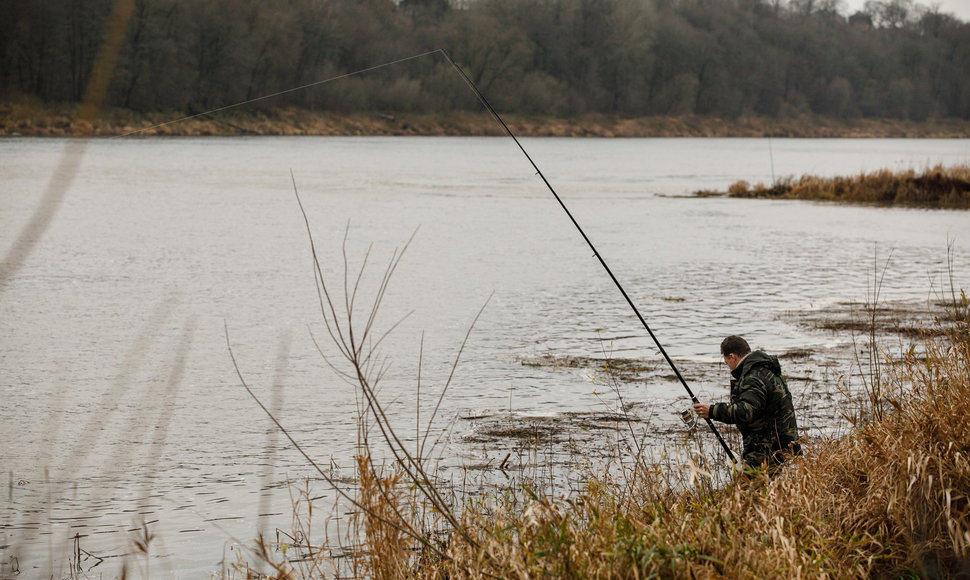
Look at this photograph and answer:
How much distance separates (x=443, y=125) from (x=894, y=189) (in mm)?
64872

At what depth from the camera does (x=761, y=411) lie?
17.9 feet

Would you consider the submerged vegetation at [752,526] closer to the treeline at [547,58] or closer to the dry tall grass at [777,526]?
the dry tall grass at [777,526]

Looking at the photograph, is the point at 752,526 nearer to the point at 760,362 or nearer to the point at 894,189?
the point at 760,362

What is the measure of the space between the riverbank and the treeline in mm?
1231

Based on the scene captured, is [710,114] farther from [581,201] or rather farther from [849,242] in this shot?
[849,242]

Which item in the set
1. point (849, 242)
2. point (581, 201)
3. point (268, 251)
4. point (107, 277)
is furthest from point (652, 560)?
point (581, 201)

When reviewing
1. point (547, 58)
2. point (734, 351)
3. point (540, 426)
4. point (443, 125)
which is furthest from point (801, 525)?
point (547, 58)

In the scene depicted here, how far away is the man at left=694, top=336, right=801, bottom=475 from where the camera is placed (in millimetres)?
5379

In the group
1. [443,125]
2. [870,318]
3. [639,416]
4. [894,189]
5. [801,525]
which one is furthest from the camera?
[443,125]

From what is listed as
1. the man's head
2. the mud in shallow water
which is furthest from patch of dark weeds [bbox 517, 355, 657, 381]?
the man's head

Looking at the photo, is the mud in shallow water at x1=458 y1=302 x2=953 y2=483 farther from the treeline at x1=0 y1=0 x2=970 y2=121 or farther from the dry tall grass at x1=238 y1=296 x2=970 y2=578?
the treeline at x1=0 y1=0 x2=970 y2=121

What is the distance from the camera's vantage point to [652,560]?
3.65 metres

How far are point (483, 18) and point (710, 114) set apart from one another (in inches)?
1277

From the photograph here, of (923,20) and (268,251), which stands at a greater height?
(923,20)
